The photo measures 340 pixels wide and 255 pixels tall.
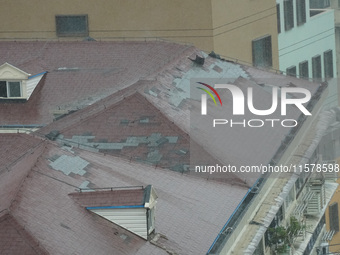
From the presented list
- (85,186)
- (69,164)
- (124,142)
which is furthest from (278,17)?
(85,186)

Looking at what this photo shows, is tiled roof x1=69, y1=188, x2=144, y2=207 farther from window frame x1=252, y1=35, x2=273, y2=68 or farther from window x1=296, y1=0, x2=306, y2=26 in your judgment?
window x1=296, y1=0, x2=306, y2=26

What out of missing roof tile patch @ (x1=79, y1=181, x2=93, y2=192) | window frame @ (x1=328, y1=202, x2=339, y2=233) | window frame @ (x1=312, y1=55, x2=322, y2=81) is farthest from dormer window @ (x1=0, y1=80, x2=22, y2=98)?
window frame @ (x1=312, y1=55, x2=322, y2=81)

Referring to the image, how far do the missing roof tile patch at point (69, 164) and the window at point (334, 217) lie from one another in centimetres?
3444

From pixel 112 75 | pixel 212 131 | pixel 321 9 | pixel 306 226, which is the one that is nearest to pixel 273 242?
pixel 212 131

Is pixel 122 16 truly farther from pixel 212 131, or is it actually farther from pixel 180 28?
pixel 212 131

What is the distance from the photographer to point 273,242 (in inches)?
2167

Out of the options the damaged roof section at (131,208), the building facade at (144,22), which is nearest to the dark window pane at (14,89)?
the building facade at (144,22)

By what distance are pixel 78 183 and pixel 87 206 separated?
2.64 meters

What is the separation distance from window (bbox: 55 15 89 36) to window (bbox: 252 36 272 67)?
8.12m

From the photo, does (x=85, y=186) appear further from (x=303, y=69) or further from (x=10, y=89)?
(x=303, y=69)

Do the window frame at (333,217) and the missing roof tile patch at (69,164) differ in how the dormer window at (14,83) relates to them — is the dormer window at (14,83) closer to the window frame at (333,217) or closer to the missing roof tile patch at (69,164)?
the missing roof tile patch at (69,164)

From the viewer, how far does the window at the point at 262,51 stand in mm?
78188

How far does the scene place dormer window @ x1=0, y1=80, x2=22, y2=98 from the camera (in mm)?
63031

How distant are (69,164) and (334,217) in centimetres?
3656
